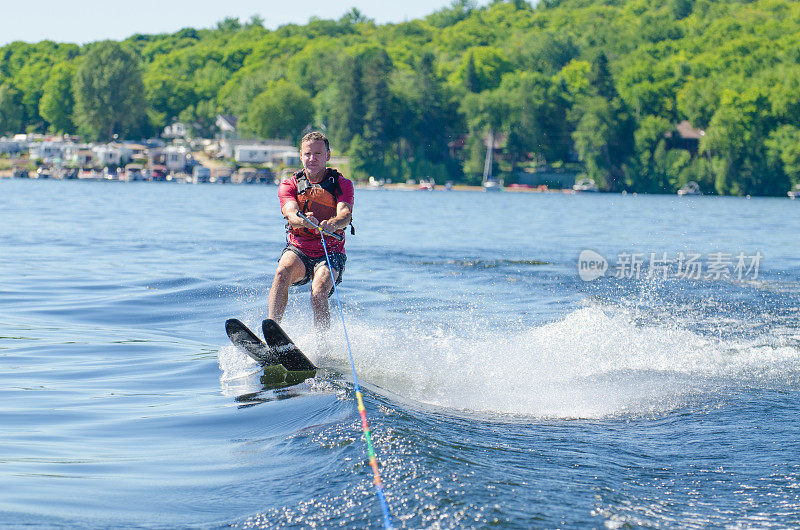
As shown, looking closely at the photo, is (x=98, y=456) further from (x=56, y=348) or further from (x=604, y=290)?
(x=604, y=290)

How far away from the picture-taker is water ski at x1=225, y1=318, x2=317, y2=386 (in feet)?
20.0

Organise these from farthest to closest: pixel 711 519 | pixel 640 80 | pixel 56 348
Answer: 1. pixel 640 80
2. pixel 56 348
3. pixel 711 519

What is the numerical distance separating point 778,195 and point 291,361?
71.3 meters

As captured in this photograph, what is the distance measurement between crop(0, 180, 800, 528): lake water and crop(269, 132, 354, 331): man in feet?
1.58

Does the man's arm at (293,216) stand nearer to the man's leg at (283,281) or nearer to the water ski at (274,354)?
the man's leg at (283,281)

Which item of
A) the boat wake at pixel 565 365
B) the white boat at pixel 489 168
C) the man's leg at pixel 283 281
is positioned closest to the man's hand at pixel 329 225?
the man's leg at pixel 283 281

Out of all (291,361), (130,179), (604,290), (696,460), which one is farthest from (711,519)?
A: (130,179)

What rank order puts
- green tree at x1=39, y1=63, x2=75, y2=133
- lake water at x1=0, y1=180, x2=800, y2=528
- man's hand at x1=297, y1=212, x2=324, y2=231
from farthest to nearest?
green tree at x1=39, y1=63, x2=75, y2=133
man's hand at x1=297, y1=212, x2=324, y2=231
lake water at x1=0, y1=180, x2=800, y2=528

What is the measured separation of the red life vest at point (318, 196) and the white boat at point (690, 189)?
69.5m

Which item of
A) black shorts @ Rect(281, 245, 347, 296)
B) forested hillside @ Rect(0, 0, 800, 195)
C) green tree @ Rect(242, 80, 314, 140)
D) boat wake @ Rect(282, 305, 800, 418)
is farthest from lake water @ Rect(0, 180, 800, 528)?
green tree @ Rect(242, 80, 314, 140)

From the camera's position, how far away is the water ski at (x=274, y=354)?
6086 millimetres

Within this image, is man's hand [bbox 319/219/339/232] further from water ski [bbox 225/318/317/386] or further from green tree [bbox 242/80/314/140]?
green tree [bbox 242/80/314/140]

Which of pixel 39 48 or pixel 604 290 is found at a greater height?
pixel 39 48

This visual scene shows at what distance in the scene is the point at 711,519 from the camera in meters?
3.62
